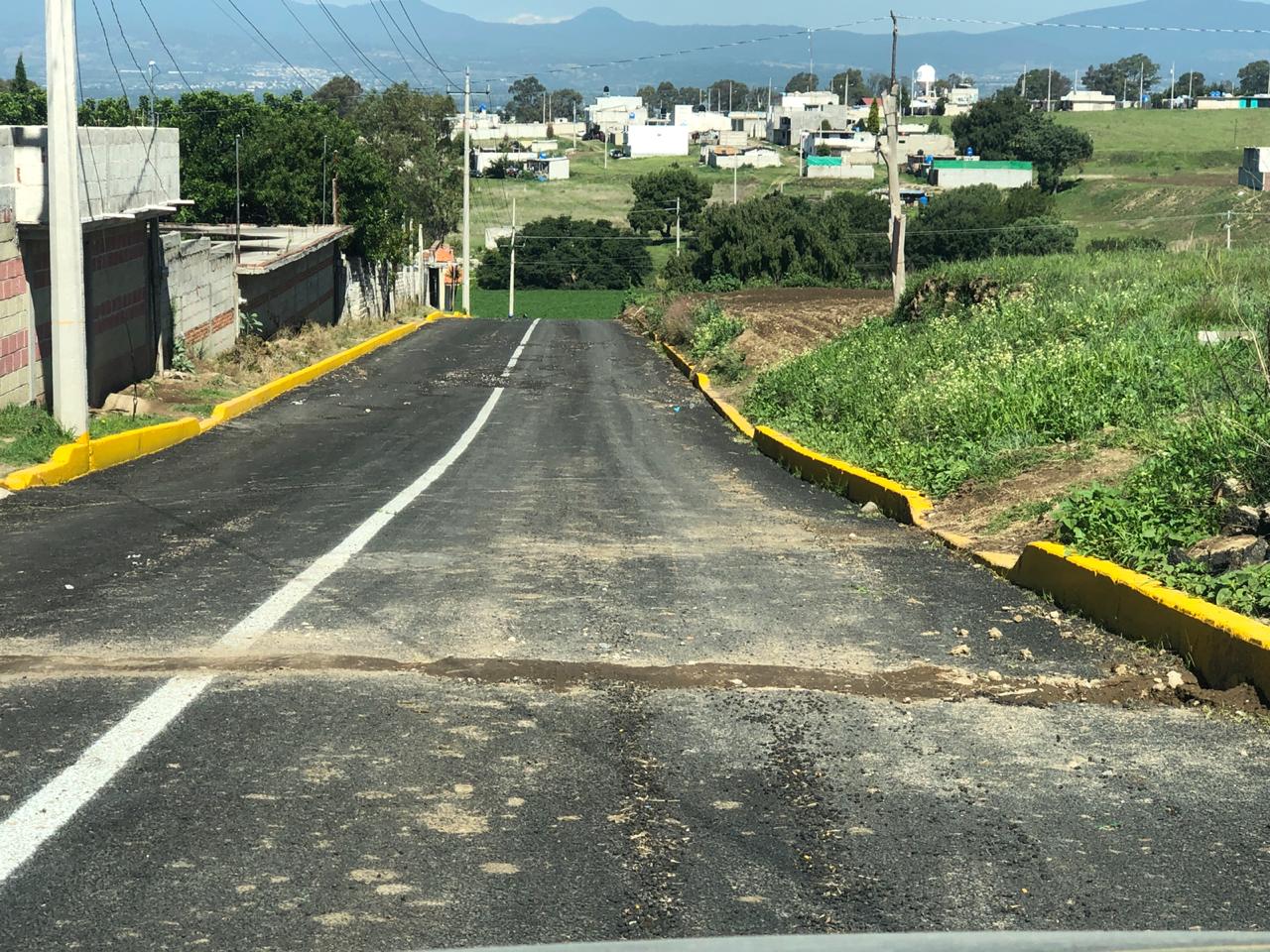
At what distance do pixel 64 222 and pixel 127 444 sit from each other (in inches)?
109

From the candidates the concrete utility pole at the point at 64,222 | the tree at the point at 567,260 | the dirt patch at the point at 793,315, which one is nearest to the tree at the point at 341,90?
the tree at the point at 567,260

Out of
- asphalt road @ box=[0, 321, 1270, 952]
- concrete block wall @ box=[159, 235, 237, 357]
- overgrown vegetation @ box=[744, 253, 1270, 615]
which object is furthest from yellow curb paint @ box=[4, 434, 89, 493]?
concrete block wall @ box=[159, 235, 237, 357]

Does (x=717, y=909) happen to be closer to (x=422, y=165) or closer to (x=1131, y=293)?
(x=1131, y=293)

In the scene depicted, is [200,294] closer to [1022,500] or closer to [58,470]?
[58,470]

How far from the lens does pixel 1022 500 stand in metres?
11.1

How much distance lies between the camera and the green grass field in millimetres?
91500

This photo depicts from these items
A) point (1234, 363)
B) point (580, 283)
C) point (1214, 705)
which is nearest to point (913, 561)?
point (1214, 705)

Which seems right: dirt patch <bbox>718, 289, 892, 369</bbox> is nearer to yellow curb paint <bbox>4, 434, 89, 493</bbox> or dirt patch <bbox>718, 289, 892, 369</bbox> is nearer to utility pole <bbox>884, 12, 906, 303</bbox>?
utility pole <bbox>884, 12, 906, 303</bbox>

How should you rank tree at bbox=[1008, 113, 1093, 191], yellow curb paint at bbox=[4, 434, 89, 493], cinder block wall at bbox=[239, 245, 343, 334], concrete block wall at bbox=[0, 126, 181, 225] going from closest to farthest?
1. yellow curb paint at bbox=[4, 434, 89, 493]
2. concrete block wall at bbox=[0, 126, 181, 225]
3. cinder block wall at bbox=[239, 245, 343, 334]
4. tree at bbox=[1008, 113, 1093, 191]

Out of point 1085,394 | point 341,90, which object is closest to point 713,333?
point 1085,394

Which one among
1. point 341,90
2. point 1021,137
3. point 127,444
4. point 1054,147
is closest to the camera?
point 127,444

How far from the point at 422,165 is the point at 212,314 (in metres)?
66.4

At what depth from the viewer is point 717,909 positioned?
3.95m

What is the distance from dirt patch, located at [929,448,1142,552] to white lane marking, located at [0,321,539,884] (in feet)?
15.7
